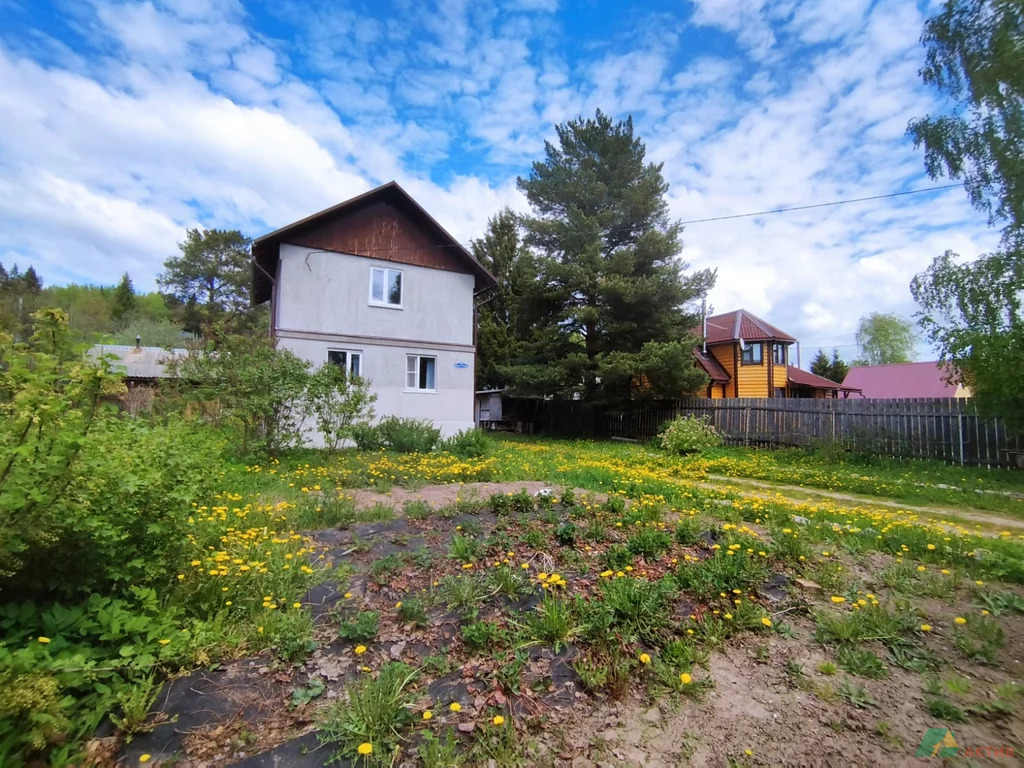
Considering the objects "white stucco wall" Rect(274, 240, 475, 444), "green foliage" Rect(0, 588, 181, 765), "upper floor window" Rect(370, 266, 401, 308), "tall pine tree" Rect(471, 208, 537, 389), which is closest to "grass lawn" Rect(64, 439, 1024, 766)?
"green foliage" Rect(0, 588, 181, 765)

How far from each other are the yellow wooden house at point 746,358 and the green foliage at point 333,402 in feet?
63.5

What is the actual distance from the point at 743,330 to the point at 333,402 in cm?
2370

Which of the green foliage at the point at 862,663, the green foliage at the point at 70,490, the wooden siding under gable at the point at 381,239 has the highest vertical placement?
the wooden siding under gable at the point at 381,239

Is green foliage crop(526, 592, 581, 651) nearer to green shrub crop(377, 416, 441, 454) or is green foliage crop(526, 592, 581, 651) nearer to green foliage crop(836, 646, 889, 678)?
green foliage crop(836, 646, 889, 678)

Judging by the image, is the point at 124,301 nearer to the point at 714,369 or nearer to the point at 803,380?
the point at 714,369

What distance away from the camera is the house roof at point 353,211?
14.1m

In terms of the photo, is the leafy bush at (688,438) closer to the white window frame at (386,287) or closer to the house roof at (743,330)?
the white window frame at (386,287)

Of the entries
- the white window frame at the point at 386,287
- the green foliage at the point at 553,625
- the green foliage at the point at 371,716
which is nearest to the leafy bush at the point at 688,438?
the white window frame at the point at 386,287

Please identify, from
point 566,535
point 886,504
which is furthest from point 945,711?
point 886,504

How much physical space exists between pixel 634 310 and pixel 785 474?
10.5m

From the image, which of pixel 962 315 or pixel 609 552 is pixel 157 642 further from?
pixel 962 315

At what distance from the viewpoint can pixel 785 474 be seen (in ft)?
33.8

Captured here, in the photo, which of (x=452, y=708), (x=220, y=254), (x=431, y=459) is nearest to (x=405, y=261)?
(x=431, y=459)

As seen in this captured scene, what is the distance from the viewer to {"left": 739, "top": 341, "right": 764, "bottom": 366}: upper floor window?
2584cm
